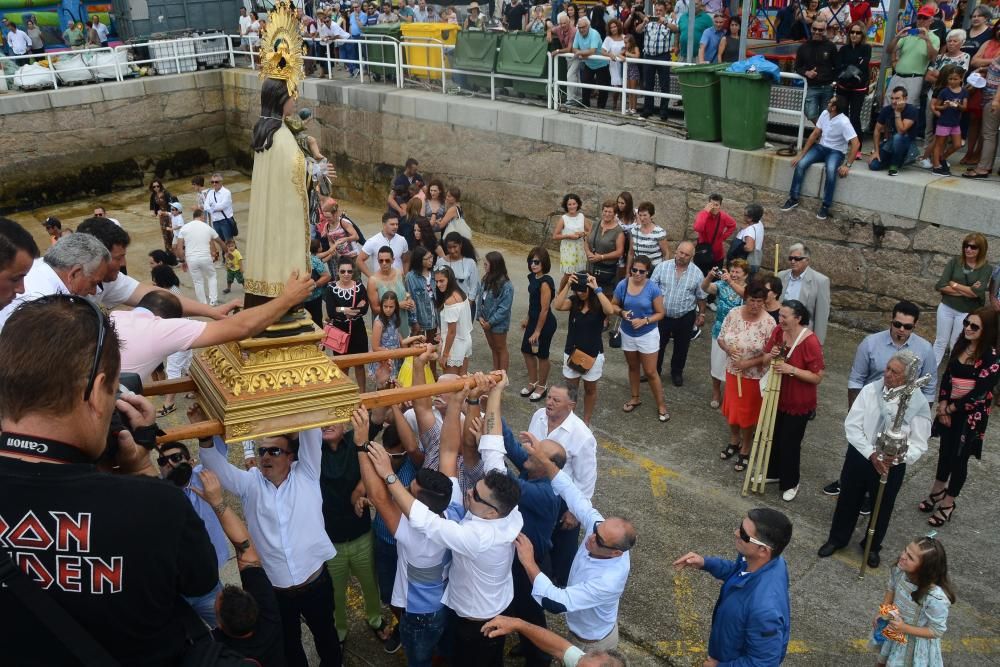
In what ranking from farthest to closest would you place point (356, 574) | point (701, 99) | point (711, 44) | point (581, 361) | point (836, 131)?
point (711, 44), point (701, 99), point (836, 131), point (581, 361), point (356, 574)

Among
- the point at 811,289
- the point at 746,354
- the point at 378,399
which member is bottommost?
the point at 746,354

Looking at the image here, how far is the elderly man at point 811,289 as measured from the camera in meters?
7.56

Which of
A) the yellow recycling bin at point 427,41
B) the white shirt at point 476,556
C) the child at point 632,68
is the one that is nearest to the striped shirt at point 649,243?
the child at point 632,68

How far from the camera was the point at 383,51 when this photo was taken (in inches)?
645

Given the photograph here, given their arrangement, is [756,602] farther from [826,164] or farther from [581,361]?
[826,164]

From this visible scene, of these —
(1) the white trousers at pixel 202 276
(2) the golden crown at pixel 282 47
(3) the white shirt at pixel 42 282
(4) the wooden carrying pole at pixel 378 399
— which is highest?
(2) the golden crown at pixel 282 47

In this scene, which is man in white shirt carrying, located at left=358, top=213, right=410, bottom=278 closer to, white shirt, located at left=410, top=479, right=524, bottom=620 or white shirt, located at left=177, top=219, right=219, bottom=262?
white shirt, located at left=177, top=219, right=219, bottom=262

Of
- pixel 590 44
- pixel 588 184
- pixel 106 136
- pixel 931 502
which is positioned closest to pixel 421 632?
pixel 931 502

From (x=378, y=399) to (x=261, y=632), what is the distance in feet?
3.51

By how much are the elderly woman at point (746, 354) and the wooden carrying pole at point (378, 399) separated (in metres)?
3.55

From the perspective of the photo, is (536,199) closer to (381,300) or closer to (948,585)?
(381,300)

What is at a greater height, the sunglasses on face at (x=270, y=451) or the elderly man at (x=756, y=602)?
the sunglasses on face at (x=270, y=451)

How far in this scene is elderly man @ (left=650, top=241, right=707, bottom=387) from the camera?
820 cm

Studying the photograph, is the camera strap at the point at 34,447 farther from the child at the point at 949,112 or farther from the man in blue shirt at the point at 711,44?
the man in blue shirt at the point at 711,44
